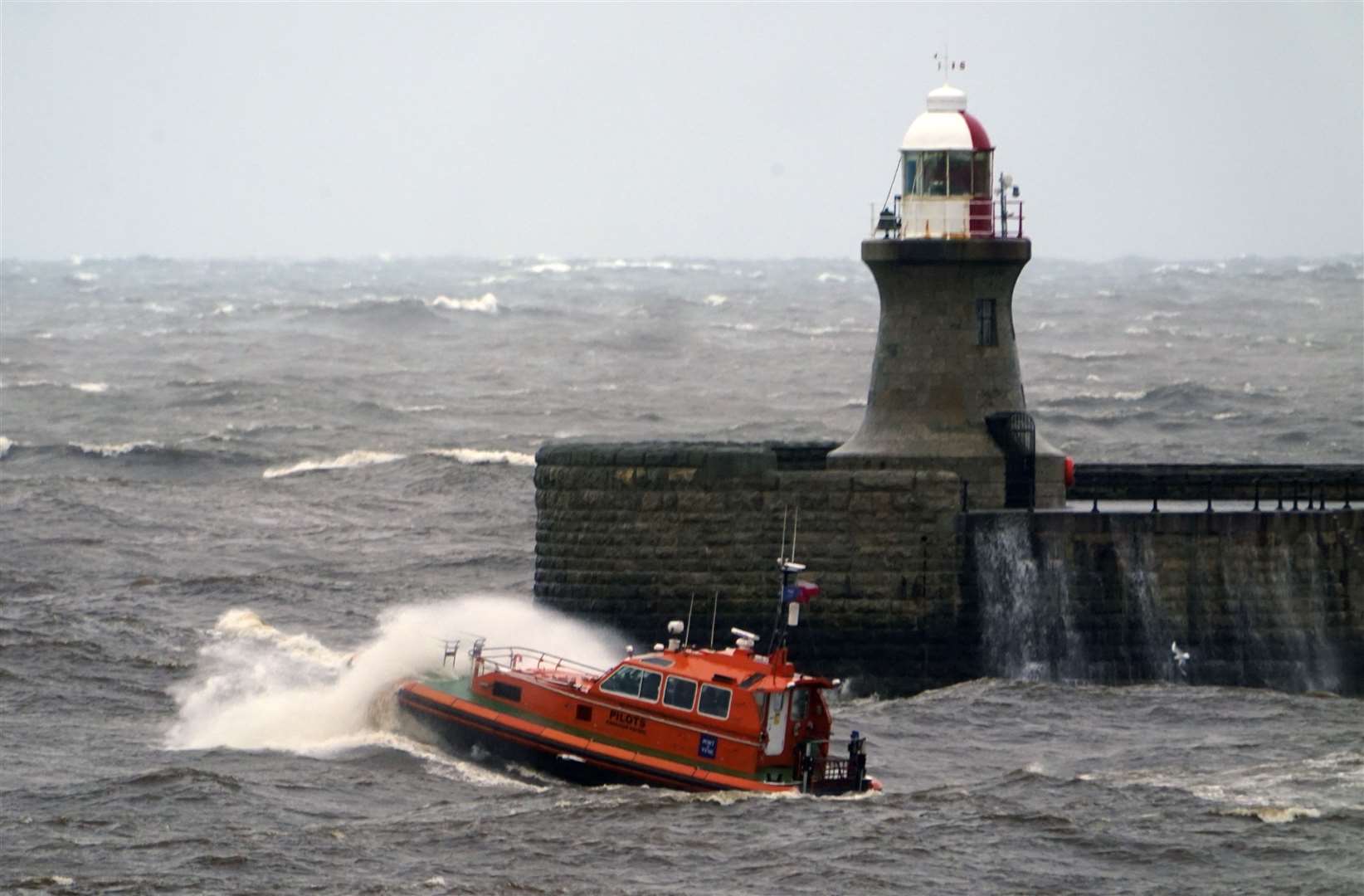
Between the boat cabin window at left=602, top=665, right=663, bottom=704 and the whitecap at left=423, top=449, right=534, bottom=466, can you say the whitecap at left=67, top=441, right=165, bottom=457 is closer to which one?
the whitecap at left=423, top=449, right=534, bottom=466

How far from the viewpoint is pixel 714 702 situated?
2148 centimetres

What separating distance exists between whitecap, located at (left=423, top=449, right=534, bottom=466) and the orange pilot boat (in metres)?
22.1

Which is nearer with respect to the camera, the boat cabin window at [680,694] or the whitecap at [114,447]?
the boat cabin window at [680,694]

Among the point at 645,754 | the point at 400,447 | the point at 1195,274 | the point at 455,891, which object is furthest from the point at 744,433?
the point at 1195,274

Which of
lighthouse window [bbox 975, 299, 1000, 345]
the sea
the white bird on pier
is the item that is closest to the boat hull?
the sea

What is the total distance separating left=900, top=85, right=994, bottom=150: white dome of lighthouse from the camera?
1013 inches

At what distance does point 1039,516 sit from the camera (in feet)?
80.8

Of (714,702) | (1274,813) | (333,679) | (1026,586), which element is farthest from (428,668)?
(1274,813)

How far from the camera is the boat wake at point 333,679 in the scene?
78.0 feet

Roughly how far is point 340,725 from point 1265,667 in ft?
31.2

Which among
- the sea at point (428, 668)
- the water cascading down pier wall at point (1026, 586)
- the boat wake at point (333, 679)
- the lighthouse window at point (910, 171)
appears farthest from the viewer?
the lighthouse window at point (910, 171)

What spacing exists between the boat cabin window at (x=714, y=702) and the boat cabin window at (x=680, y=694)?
0.09 m

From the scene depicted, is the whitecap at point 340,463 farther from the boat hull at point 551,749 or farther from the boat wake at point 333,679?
the boat hull at point 551,749

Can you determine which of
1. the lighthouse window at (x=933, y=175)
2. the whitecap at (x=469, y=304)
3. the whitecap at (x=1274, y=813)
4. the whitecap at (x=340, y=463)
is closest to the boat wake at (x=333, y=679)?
the lighthouse window at (x=933, y=175)
